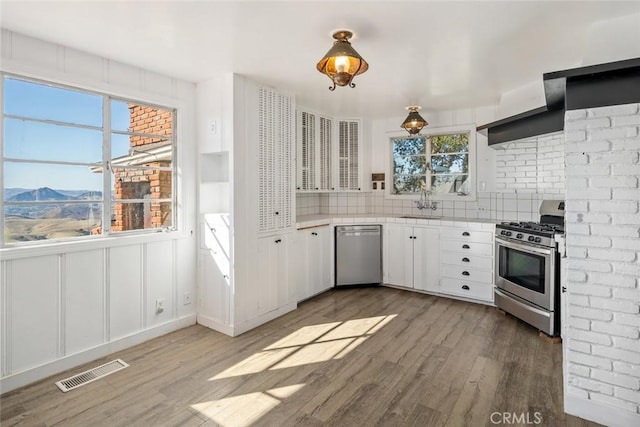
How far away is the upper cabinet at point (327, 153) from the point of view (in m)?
4.64

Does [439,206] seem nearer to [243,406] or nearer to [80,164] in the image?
[243,406]

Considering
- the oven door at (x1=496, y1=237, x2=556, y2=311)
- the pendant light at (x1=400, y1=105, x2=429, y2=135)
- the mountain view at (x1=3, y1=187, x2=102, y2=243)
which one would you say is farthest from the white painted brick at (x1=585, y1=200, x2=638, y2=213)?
the mountain view at (x1=3, y1=187, x2=102, y2=243)

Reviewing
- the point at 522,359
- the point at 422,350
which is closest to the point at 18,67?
the point at 422,350

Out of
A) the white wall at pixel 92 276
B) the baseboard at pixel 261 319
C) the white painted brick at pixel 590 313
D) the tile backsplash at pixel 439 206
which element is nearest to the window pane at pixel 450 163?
the tile backsplash at pixel 439 206

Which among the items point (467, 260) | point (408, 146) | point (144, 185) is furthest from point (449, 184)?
point (144, 185)

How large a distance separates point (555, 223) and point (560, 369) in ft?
5.38

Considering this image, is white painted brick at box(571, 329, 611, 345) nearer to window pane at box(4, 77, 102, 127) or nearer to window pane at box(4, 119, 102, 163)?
window pane at box(4, 119, 102, 163)

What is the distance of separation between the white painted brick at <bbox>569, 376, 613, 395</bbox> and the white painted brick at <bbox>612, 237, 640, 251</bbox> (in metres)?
0.82

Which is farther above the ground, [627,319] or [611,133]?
[611,133]

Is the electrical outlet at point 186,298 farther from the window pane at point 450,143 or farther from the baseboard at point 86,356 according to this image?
the window pane at point 450,143

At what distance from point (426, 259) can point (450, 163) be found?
148 cm

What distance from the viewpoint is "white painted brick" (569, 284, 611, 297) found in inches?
78.5

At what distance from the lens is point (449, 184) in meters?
4.93

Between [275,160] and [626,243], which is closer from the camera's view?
[626,243]
